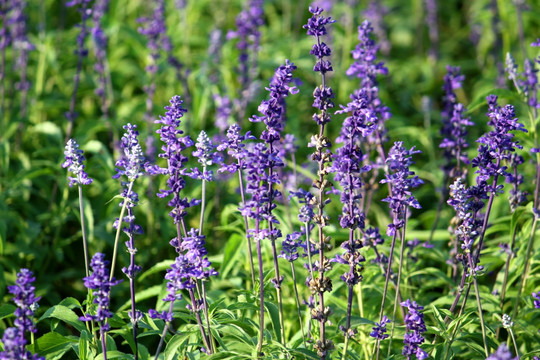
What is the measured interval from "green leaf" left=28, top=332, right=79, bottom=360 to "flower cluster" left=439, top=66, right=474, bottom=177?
2.94 metres

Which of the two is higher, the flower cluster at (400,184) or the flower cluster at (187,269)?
the flower cluster at (400,184)

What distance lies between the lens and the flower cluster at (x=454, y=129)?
478 centimetres

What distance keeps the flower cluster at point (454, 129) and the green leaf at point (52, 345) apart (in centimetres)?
294

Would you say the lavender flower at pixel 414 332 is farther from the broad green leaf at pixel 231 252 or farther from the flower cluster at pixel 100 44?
the flower cluster at pixel 100 44

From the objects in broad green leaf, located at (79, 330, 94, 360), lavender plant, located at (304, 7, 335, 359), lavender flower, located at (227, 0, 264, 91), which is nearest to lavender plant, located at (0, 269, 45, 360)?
broad green leaf, located at (79, 330, 94, 360)

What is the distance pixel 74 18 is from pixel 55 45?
2.57 meters

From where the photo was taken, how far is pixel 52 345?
376 centimetres

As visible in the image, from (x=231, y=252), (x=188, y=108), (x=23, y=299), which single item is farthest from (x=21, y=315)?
(x=188, y=108)

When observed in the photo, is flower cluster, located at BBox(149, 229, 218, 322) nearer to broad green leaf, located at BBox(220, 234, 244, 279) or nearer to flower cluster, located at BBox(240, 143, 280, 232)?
flower cluster, located at BBox(240, 143, 280, 232)

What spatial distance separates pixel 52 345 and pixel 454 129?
3.27m

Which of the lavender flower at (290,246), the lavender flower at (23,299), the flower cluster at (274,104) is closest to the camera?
the lavender flower at (23,299)

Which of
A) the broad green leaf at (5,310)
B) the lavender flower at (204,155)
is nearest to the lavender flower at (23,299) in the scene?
the lavender flower at (204,155)

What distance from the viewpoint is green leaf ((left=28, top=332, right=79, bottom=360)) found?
367 cm

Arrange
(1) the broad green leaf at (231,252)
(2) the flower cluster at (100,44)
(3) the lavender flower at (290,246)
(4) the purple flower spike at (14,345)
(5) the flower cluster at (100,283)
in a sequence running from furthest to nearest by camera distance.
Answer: (2) the flower cluster at (100,44) < (1) the broad green leaf at (231,252) < (3) the lavender flower at (290,246) < (5) the flower cluster at (100,283) < (4) the purple flower spike at (14,345)
